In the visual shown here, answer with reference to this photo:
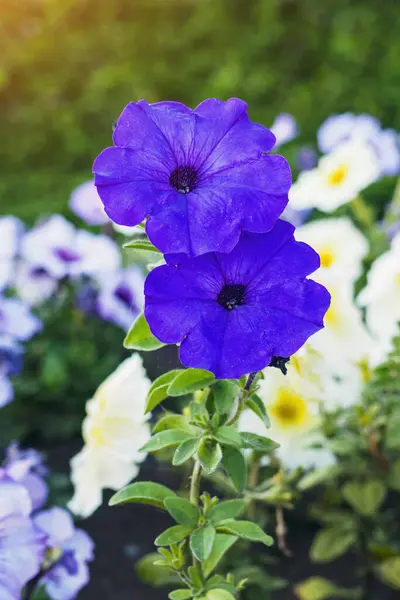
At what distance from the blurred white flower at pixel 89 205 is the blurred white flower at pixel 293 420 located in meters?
0.56

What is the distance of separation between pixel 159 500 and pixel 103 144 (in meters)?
1.95

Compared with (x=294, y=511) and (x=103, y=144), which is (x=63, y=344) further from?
(x=103, y=144)

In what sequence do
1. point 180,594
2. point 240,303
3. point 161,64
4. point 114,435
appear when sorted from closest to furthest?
1. point 240,303
2. point 180,594
3. point 114,435
4. point 161,64

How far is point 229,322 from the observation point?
66 centimetres

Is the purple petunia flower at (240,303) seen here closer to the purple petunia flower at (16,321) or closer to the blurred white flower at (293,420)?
the blurred white flower at (293,420)

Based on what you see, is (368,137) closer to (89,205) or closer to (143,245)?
(89,205)

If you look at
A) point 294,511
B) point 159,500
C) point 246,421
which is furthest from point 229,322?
point 294,511

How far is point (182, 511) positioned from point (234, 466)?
7cm

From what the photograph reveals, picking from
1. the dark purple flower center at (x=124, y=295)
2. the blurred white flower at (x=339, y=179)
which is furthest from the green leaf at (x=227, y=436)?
the dark purple flower center at (x=124, y=295)

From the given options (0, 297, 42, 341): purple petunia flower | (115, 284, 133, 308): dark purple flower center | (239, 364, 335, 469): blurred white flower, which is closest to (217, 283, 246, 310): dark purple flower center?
(239, 364, 335, 469): blurred white flower

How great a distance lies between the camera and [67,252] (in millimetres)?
1406

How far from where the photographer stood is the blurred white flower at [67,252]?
1369 mm

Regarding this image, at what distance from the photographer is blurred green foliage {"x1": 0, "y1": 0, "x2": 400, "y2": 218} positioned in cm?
251

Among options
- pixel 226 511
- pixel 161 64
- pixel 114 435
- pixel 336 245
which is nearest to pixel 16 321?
pixel 114 435
